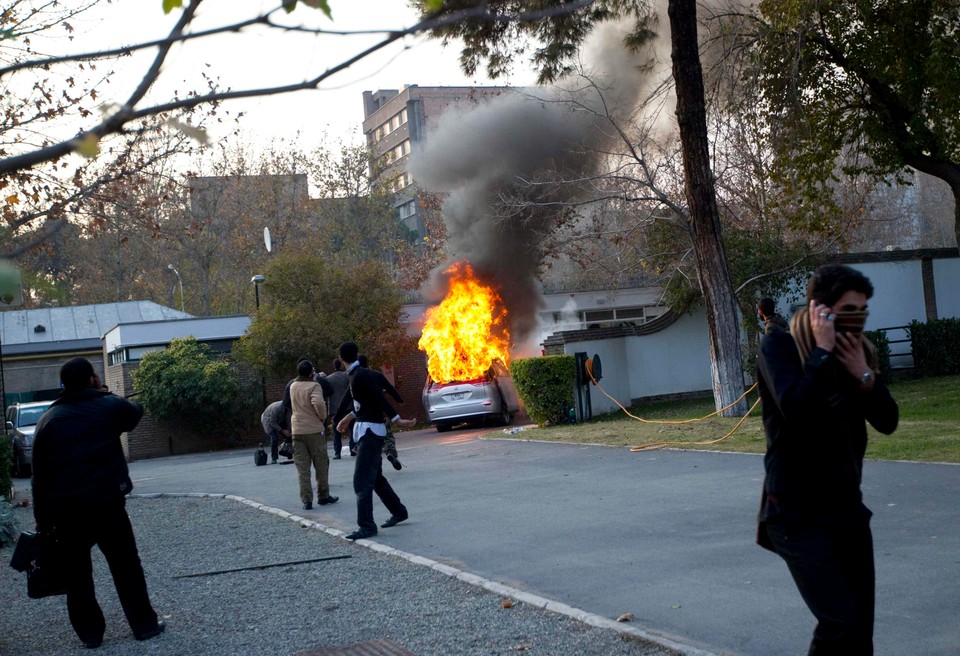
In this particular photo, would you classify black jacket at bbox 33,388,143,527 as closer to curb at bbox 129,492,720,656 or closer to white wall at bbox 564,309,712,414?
curb at bbox 129,492,720,656

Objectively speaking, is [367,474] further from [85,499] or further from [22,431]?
[22,431]

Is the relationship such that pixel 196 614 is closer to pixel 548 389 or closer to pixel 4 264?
pixel 4 264

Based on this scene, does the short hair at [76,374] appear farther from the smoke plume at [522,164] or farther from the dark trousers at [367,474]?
the smoke plume at [522,164]

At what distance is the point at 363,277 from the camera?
27219mm

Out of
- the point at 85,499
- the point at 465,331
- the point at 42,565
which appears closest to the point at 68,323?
the point at 465,331

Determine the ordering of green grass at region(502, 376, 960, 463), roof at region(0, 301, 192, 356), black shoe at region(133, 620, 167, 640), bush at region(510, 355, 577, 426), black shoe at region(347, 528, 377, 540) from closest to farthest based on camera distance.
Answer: black shoe at region(133, 620, 167, 640) < black shoe at region(347, 528, 377, 540) < green grass at region(502, 376, 960, 463) < bush at region(510, 355, 577, 426) < roof at region(0, 301, 192, 356)

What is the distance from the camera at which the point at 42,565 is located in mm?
6238

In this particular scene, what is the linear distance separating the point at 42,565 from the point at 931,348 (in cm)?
2214

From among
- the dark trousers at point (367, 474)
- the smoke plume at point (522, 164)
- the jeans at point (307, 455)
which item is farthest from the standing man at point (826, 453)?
the smoke plume at point (522, 164)

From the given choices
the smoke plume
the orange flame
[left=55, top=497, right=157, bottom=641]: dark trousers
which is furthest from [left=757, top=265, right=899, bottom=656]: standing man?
the orange flame

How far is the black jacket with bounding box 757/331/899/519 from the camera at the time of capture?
343 cm

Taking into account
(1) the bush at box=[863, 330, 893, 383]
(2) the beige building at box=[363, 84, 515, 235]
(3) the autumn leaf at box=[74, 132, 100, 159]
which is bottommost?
(1) the bush at box=[863, 330, 893, 383]

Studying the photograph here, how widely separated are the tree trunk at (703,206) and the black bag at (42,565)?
41.9ft

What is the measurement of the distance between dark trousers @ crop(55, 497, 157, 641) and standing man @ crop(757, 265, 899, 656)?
4.37 metres
